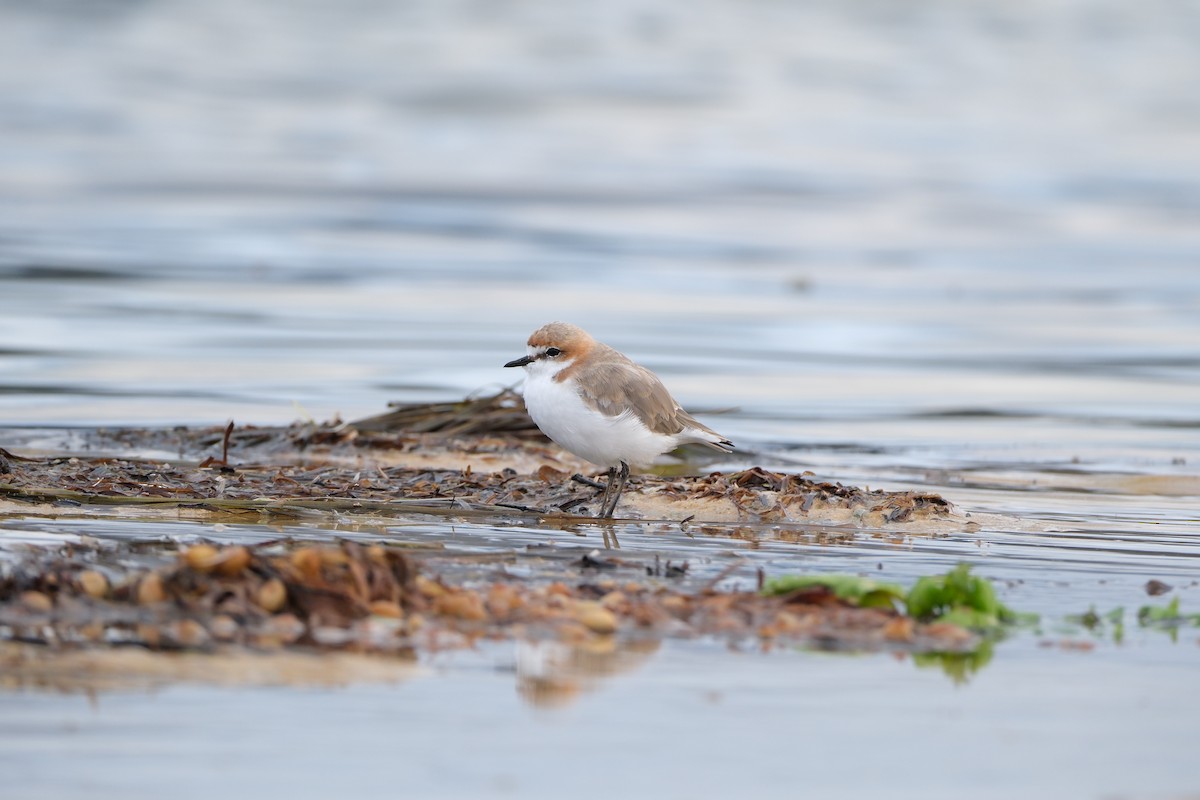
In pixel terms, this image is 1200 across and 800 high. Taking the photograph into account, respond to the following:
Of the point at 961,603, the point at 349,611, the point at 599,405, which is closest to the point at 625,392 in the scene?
the point at 599,405

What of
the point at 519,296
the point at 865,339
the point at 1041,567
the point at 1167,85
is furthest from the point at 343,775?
the point at 1167,85

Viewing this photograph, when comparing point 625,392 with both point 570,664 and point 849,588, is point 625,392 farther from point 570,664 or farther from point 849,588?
point 570,664

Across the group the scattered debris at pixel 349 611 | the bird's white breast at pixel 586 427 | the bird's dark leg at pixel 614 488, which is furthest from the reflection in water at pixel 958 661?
the bird's white breast at pixel 586 427

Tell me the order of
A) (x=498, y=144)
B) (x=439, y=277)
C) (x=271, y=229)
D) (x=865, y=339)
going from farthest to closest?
1. (x=498, y=144)
2. (x=271, y=229)
3. (x=439, y=277)
4. (x=865, y=339)

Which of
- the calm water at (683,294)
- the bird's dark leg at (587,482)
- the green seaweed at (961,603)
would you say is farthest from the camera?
the bird's dark leg at (587,482)

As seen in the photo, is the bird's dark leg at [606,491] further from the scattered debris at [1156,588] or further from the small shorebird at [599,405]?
the scattered debris at [1156,588]

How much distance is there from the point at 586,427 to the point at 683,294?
356 inches

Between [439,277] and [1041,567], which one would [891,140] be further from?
[1041,567]

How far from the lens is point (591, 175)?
23750 millimetres

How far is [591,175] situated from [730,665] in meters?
20.3

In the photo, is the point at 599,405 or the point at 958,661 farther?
the point at 599,405

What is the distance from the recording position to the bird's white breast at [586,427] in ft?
20.7

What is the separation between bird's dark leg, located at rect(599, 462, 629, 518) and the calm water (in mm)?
481

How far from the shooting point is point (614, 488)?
20.8 ft
